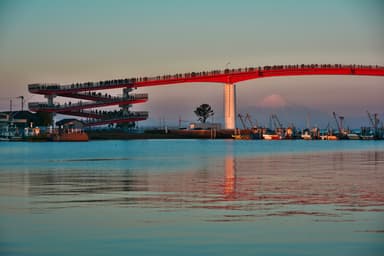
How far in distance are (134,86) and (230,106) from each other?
1797cm

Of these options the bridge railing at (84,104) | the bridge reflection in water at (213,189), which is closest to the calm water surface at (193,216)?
the bridge reflection in water at (213,189)

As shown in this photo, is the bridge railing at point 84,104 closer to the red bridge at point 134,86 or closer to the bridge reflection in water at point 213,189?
the red bridge at point 134,86

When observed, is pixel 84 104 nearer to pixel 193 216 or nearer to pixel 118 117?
pixel 118 117

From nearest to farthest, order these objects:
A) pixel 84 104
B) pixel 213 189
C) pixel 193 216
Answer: pixel 193 216 < pixel 213 189 < pixel 84 104

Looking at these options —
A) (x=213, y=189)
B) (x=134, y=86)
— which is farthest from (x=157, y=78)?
(x=213, y=189)

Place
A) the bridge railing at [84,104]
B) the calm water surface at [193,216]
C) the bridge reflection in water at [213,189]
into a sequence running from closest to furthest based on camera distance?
1. the calm water surface at [193,216]
2. the bridge reflection in water at [213,189]
3. the bridge railing at [84,104]

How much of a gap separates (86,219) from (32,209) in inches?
101

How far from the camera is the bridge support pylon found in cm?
13488

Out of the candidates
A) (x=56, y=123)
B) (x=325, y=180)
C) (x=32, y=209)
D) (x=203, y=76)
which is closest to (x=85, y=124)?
(x=56, y=123)

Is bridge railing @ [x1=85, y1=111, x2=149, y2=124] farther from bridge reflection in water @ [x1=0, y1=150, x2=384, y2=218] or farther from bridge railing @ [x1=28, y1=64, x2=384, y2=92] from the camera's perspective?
bridge reflection in water @ [x1=0, y1=150, x2=384, y2=218]

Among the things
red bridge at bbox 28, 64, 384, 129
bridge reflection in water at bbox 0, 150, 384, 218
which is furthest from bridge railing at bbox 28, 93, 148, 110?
bridge reflection in water at bbox 0, 150, 384, 218

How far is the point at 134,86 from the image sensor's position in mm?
136250

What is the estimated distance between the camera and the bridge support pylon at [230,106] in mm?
134875

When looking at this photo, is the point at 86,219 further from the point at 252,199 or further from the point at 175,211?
the point at 252,199
